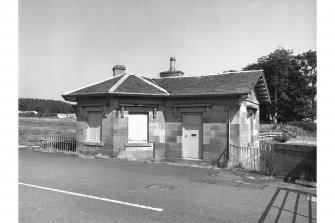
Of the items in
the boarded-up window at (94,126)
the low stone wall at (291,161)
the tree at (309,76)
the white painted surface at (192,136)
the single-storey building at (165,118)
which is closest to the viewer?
the low stone wall at (291,161)

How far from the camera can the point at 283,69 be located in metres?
48.3

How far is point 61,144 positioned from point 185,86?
350 inches

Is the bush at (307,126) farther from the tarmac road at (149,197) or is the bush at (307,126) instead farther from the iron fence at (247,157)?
the tarmac road at (149,197)

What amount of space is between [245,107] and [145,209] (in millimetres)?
8908

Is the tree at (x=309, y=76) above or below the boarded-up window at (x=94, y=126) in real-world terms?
above

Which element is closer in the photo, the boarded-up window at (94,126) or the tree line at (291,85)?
the boarded-up window at (94,126)

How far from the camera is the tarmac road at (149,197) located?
604 cm

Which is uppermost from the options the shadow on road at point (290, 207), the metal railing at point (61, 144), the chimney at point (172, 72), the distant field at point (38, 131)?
the chimney at point (172, 72)

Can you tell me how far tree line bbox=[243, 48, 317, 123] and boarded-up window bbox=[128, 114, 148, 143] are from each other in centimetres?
4013

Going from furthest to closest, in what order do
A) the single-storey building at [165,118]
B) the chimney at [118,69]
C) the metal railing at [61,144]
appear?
the chimney at [118,69]
the metal railing at [61,144]
the single-storey building at [165,118]

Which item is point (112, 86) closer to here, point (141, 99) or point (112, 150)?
point (141, 99)

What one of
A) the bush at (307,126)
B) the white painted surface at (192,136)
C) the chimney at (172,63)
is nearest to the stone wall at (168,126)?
the white painted surface at (192,136)

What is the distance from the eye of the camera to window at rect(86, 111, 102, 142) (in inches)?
575
